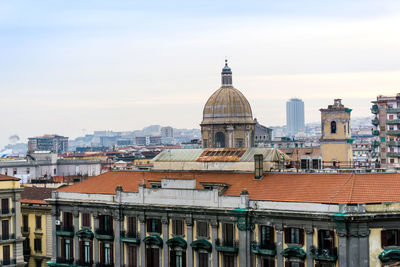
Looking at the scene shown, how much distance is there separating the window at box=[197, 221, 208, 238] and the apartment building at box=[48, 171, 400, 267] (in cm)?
9

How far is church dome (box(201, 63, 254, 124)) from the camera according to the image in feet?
486

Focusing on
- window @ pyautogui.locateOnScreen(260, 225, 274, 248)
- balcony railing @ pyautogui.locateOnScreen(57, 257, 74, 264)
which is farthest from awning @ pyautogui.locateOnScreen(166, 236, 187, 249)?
balcony railing @ pyautogui.locateOnScreen(57, 257, 74, 264)

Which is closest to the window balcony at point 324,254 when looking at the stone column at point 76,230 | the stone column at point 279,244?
the stone column at point 279,244

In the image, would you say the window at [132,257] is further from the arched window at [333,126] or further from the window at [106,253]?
the arched window at [333,126]

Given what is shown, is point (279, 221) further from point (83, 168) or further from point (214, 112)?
point (83, 168)

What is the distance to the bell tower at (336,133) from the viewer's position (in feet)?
433

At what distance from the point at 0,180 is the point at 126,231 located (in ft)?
60.2

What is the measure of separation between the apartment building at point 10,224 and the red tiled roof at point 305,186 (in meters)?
10.4

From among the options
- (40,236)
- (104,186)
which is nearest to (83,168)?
(40,236)

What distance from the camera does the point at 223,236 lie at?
77250 millimetres

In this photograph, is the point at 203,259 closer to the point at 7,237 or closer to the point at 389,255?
the point at 389,255

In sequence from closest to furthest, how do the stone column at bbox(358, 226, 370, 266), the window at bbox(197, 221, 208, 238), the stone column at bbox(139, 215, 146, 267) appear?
1. the stone column at bbox(358, 226, 370, 266)
2. the window at bbox(197, 221, 208, 238)
3. the stone column at bbox(139, 215, 146, 267)

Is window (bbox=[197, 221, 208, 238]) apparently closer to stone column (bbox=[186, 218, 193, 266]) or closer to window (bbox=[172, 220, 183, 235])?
stone column (bbox=[186, 218, 193, 266])

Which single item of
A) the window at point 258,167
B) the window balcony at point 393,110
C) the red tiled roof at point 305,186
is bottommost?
the red tiled roof at point 305,186
